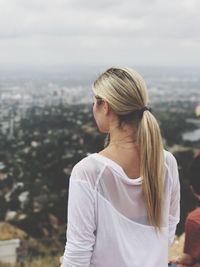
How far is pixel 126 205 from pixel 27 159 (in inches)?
264

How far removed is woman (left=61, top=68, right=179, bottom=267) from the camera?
0.90 meters

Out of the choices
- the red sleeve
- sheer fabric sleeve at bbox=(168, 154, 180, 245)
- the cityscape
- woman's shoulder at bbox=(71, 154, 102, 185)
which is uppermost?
woman's shoulder at bbox=(71, 154, 102, 185)

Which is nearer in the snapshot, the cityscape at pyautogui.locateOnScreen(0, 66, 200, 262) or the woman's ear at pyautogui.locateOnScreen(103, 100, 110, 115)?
the woman's ear at pyautogui.locateOnScreen(103, 100, 110, 115)

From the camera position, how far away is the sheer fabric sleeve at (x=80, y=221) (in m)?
0.89

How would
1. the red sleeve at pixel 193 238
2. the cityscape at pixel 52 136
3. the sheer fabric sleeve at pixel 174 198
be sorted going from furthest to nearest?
the cityscape at pixel 52 136
the red sleeve at pixel 193 238
the sheer fabric sleeve at pixel 174 198

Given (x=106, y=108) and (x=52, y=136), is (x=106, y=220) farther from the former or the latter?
(x=52, y=136)

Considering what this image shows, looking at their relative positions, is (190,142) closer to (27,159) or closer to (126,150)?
(27,159)

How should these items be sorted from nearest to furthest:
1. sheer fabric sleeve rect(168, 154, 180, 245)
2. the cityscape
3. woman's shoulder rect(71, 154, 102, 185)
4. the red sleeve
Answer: woman's shoulder rect(71, 154, 102, 185)
sheer fabric sleeve rect(168, 154, 180, 245)
the red sleeve
the cityscape

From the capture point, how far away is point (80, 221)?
894 mm

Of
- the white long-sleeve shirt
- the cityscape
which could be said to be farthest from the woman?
the cityscape

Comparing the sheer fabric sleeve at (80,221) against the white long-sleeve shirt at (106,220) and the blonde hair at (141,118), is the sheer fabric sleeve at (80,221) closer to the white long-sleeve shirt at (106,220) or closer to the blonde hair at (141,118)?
the white long-sleeve shirt at (106,220)

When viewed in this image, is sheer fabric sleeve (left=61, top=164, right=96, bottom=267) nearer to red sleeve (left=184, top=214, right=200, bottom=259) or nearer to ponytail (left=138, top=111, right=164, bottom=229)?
ponytail (left=138, top=111, right=164, bottom=229)

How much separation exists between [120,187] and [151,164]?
0.25ft

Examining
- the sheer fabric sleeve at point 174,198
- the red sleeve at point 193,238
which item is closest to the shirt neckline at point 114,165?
the sheer fabric sleeve at point 174,198
